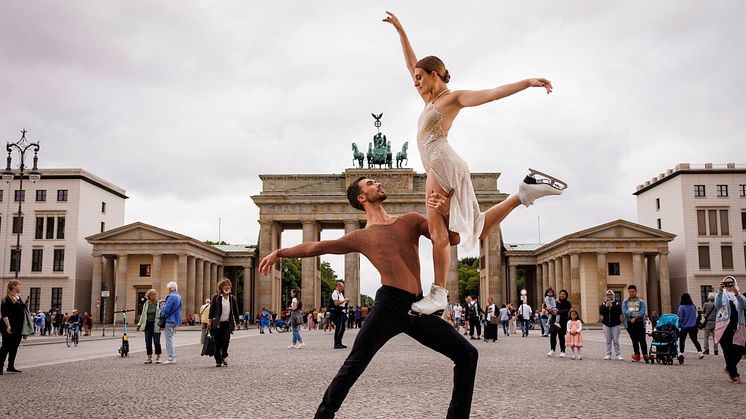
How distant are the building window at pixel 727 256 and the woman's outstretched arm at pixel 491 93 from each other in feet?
240

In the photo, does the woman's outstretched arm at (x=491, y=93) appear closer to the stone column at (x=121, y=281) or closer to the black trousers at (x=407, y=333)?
the black trousers at (x=407, y=333)

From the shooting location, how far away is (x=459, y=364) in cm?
493

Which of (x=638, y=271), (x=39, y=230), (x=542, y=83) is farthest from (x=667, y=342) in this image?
(x=39, y=230)

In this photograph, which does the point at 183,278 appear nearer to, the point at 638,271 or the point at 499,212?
the point at 638,271

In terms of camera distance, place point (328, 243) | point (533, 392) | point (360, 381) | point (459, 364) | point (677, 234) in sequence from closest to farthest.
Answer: point (459, 364)
point (328, 243)
point (533, 392)
point (360, 381)
point (677, 234)

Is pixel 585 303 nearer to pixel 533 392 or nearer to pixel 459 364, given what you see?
pixel 533 392

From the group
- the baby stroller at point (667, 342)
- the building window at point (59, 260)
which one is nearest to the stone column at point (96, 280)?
the building window at point (59, 260)

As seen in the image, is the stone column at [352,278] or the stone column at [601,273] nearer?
the stone column at [601,273]

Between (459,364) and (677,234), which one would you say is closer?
(459,364)

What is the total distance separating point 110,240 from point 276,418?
215 feet

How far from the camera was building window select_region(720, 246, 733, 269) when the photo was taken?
6906cm

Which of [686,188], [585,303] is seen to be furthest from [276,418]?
[686,188]

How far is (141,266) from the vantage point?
71188 millimetres

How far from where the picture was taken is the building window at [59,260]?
237ft
